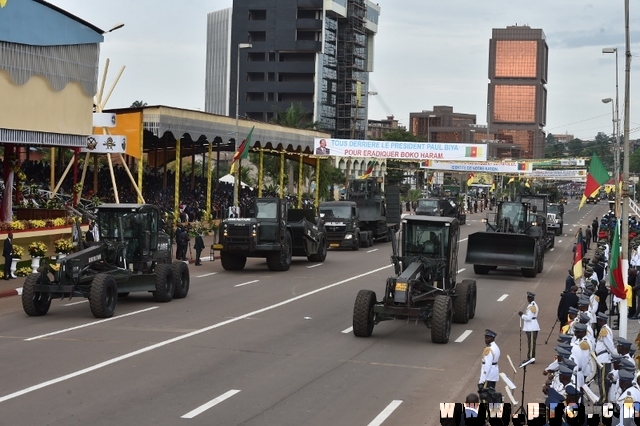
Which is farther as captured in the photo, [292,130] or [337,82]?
[337,82]

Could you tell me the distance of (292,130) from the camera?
6294cm

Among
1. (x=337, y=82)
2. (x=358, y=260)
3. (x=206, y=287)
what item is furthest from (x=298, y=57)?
(x=206, y=287)

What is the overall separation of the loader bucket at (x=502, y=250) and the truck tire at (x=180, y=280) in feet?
37.4

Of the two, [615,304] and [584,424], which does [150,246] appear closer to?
[615,304]

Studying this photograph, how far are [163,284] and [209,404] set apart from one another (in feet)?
38.2

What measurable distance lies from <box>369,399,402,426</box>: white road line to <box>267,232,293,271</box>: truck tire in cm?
1929

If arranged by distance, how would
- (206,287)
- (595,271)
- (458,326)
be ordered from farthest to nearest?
1. (206,287)
2. (595,271)
3. (458,326)

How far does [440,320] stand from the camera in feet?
69.4

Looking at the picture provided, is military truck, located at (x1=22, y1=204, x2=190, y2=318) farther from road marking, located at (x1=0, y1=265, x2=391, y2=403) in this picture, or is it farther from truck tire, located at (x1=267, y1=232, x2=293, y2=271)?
truck tire, located at (x1=267, y1=232, x2=293, y2=271)

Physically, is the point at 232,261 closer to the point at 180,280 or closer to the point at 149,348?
the point at 180,280

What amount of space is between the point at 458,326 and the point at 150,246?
8.44 meters

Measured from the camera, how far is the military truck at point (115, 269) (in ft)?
78.2

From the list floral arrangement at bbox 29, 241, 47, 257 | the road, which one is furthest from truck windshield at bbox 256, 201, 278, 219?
floral arrangement at bbox 29, 241, 47, 257

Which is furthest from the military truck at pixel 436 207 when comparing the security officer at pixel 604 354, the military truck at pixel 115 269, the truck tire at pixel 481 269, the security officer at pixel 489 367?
the security officer at pixel 489 367
